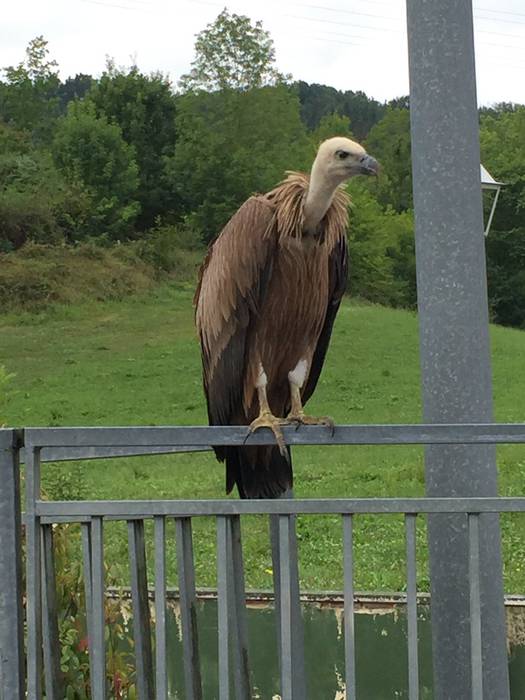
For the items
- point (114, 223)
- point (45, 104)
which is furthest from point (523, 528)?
point (45, 104)

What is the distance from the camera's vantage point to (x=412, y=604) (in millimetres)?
2166

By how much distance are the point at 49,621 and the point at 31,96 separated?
156ft

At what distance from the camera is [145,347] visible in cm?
2295

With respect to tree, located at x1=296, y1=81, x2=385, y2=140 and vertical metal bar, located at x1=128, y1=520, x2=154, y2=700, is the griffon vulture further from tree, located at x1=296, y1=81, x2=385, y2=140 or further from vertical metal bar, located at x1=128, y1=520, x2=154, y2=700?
tree, located at x1=296, y1=81, x2=385, y2=140

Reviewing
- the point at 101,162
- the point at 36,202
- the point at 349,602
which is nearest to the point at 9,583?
the point at 349,602

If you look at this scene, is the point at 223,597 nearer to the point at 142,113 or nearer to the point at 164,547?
the point at 164,547

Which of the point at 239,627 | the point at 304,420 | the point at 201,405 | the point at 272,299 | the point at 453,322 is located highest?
the point at 272,299

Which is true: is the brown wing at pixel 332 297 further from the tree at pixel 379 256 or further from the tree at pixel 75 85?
the tree at pixel 75 85

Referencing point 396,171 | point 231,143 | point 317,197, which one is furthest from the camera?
point 396,171

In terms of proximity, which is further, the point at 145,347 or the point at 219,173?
the point at 219,173

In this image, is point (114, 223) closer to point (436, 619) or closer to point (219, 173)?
point (219, 173)

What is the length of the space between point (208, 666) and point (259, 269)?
Answer: 281cm

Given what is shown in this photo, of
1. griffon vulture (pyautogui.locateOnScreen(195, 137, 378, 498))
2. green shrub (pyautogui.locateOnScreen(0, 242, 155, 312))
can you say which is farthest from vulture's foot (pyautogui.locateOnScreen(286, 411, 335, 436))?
green shrub (pyautogui.locateOnScreen(0, 242, 155, 312))

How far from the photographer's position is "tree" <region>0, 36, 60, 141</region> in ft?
153
